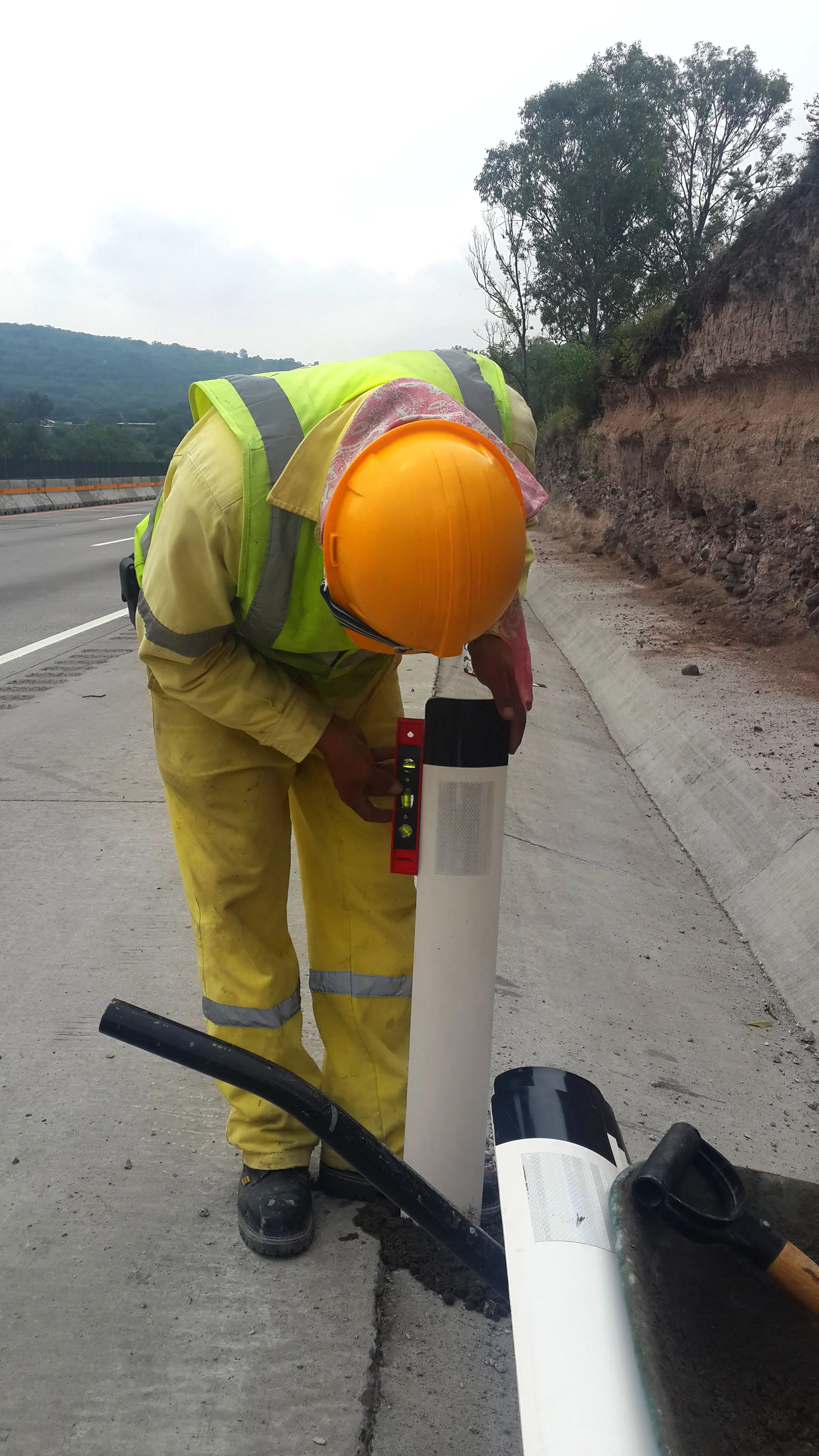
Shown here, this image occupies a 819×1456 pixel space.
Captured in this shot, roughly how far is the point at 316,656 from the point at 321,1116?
0.86 metres

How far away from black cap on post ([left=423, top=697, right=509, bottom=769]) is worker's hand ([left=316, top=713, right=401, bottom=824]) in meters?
0.25

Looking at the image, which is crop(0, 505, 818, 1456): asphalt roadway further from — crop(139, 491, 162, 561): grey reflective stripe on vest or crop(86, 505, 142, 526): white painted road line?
crop(86, 505, 142, 526): white painted road line

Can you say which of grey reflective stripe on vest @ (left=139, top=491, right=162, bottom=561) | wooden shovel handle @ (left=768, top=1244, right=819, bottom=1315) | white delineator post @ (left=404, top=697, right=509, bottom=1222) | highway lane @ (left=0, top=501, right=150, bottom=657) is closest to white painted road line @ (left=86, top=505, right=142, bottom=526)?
highway lane @ (left=0, top=501, right=150, bottom=657)

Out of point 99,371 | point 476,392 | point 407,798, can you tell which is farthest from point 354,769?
point 99,371

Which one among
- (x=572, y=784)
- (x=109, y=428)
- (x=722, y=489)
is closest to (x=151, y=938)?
(x=572, y=784)

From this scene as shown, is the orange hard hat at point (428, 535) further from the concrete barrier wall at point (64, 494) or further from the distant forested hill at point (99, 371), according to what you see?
the distant forested hill at point (99, 371)

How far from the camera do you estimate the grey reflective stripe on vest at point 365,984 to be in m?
2.41

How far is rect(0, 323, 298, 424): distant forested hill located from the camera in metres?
85.1

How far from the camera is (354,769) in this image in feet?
6.88

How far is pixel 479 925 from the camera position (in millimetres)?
1875

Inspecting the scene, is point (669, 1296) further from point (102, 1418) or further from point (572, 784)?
point (572, 784)

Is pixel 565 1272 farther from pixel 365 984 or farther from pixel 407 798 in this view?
pixel 365 984

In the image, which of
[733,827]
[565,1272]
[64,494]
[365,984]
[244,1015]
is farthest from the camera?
[64,494]

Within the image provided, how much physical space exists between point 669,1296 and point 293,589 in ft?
4.07
